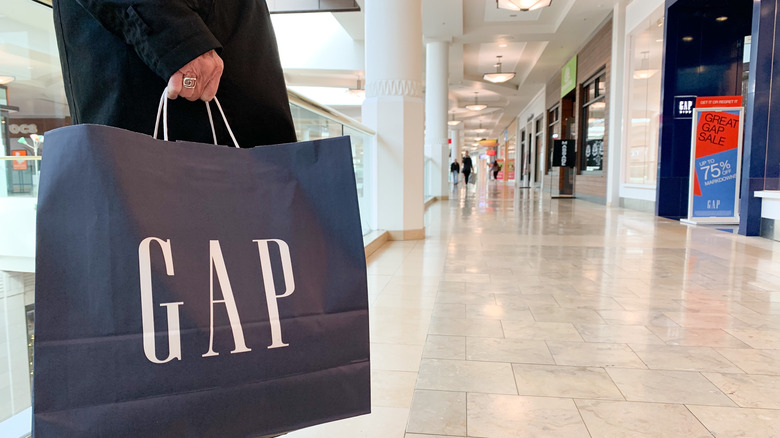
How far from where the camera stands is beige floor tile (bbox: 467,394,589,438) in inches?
56.6

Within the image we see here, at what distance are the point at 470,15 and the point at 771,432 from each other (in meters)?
11.8

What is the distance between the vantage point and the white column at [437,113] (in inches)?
520

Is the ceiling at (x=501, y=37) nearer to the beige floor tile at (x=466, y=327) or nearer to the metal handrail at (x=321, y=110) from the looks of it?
the metal handrail at (x=321, y=110)

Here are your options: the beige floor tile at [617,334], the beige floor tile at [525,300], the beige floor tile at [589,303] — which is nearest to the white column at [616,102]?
the beige floor tile at [589,303]

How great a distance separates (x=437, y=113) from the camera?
1331 centimetres

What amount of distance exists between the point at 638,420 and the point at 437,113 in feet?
40.5

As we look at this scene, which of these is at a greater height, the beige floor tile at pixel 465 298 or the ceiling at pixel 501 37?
the ceiling at pixel 501 37

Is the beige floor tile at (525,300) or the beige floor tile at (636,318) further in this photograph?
the beige floor tile at (525,300)

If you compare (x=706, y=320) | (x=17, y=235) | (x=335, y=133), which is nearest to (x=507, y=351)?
(x=706, y=320)

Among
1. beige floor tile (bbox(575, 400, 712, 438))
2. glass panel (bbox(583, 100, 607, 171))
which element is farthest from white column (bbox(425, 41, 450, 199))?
beige floor tile (bbox(575, 400, 712, 438))

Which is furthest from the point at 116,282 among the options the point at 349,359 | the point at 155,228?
the point at 349,359

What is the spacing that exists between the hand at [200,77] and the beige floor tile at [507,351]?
1.55 metres

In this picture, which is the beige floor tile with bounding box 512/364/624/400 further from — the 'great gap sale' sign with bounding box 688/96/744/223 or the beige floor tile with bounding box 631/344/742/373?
the 'great gap sale' sign with bounding box 688/96/744/223

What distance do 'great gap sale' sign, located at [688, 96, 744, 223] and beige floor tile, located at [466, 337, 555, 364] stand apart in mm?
6432
